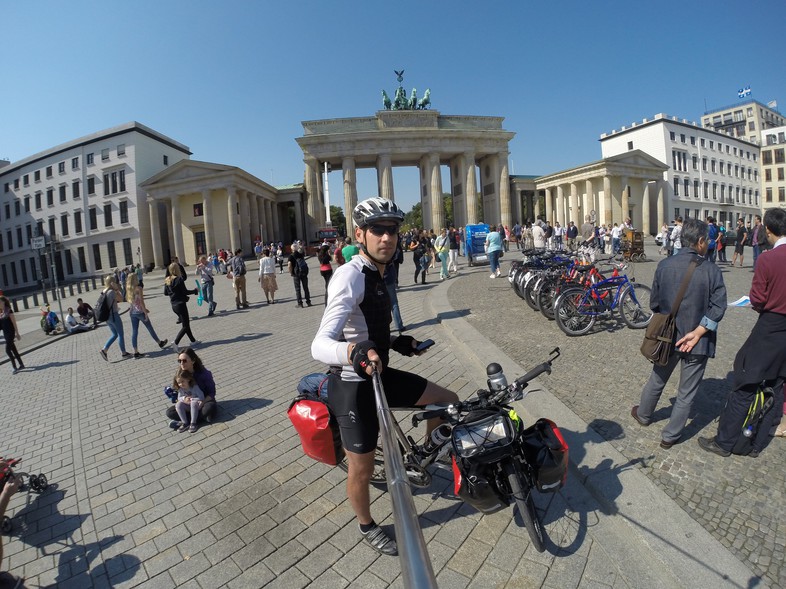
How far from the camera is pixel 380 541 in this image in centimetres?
241

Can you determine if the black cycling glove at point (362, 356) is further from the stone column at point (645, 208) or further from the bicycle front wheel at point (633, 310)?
the stone column at point (645, 208)

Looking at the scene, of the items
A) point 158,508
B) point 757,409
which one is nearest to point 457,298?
point 757,409

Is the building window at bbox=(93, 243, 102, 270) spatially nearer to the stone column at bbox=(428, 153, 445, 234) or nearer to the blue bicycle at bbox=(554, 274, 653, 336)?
the stone column at bbox=(428, 153, 445, 234)

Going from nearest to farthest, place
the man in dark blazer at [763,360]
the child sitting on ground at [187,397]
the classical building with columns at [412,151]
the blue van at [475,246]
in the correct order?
the man in dark blazer at [763,360] → the child sitting on ground at [187,397] → the blue van at [475,246] → the classical building with columns at [412,151]

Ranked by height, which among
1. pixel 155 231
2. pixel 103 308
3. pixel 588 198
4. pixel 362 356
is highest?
pixel 588 198

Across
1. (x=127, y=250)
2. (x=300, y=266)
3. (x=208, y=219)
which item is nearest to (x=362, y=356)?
(x=300, y=266)

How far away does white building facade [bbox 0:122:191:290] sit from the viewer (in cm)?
4719

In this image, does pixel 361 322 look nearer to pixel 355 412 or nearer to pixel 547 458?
pixel 355 412

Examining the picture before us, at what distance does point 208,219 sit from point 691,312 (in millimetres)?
47116

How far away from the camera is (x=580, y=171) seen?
5106 cm

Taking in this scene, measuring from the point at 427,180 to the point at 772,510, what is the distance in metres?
53.4

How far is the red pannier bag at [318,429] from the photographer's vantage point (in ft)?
7.84

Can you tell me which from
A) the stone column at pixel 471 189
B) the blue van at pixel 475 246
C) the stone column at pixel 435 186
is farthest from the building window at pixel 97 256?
the blue van at pixel 475 246

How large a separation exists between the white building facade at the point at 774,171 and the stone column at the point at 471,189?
59.5m
